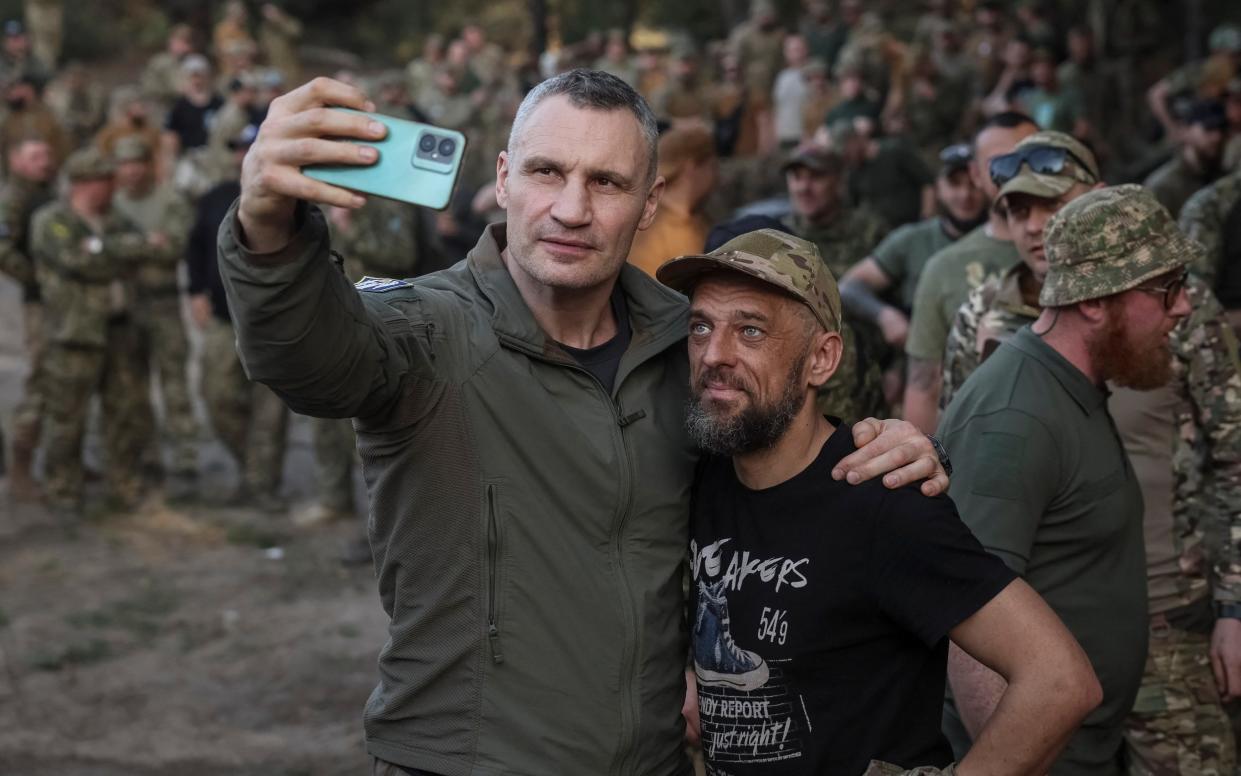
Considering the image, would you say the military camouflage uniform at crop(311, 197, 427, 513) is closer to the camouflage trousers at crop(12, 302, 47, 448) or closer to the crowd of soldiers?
the crowd of soldiers

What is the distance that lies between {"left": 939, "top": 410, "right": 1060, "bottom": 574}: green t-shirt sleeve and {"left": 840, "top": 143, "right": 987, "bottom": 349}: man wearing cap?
3.57 meters

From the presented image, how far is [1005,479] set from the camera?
3.48 meters

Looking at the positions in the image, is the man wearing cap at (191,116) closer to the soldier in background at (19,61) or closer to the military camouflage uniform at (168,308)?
the soldier in background at (19,61)

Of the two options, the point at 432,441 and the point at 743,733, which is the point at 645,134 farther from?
the point at 743,733

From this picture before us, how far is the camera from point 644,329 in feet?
10.3

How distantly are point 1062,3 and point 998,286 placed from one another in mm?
20046

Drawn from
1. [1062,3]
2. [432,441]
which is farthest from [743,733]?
[1062,3]

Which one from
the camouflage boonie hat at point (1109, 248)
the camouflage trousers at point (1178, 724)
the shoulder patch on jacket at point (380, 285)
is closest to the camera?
the shoulder patch on jacket at point (380, 285)

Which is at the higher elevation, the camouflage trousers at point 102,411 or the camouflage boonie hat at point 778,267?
the camouflage boonie hat at point 778,267

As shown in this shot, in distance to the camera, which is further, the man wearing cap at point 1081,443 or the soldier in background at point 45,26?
the soldier in background at point 45,26

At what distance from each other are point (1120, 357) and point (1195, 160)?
6.84 meters

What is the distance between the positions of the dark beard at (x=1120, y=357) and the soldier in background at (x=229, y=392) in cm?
802

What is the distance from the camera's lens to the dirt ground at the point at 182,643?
6.98 m

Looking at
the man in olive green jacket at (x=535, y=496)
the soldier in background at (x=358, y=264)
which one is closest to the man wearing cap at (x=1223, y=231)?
the soldier in background at (x=358, y=264)
